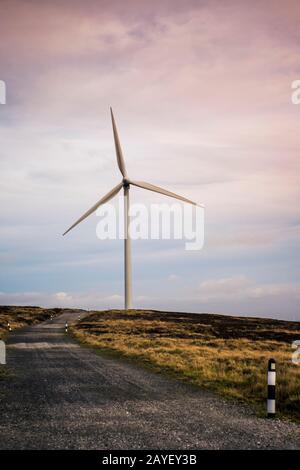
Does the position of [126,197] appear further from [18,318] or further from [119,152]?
[18,318]

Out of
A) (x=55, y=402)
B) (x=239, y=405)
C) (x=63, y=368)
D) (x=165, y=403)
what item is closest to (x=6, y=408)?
(x=55, y=402)

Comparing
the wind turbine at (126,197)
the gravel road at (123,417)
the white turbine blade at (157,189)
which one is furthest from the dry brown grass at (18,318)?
the gravel road at (123,417)

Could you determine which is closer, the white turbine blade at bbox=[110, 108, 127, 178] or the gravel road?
the gravel road

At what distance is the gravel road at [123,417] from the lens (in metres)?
7.39

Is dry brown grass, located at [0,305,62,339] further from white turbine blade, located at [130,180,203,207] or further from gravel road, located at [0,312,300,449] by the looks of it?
gravel road, located at [0,312,300,449]

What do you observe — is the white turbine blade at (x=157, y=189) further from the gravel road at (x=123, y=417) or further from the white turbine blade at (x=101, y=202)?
the gravel road at (x=123, y=417)

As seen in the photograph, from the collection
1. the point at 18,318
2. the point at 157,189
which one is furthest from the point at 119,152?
the point at 18,318

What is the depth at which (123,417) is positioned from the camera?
9.20 metres

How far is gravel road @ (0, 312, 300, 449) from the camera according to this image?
7395 mm

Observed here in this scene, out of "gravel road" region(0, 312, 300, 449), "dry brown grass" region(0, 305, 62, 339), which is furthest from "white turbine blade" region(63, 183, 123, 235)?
"gravel road" region(0, 312, 300, 449)

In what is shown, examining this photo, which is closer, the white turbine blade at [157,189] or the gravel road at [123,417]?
the gravel road at [123,417]

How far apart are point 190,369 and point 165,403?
6.67 meters

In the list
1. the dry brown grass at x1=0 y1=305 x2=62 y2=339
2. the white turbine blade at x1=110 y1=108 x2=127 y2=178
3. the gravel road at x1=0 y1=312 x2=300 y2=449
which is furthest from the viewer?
the dry brown grass at x1=0 y1=305 x2=62 y2=339

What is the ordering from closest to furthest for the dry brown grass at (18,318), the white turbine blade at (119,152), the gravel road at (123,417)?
the gravel road at (123,417) < the white turbine blade at (119,152) < the dry brown grass at (18,318)
